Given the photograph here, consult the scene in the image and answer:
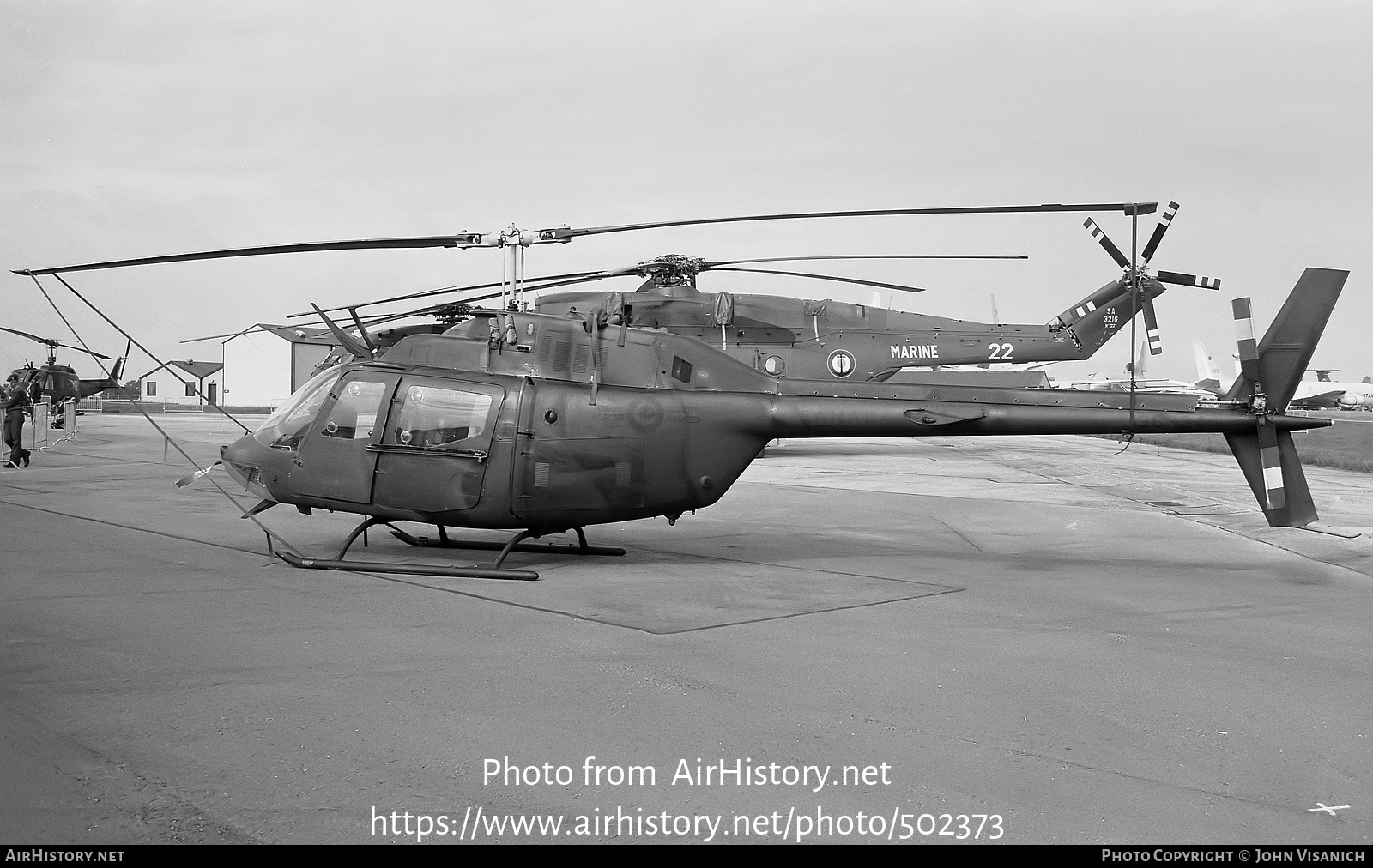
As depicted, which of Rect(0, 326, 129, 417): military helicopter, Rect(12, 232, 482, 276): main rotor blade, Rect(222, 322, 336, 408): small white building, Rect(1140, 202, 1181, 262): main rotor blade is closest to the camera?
Rect(12, 232, 482, 276): main rotor blade

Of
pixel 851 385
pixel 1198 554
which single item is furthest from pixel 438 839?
pixel 1198 554

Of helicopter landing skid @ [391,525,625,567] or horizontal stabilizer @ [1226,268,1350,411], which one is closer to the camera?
horizontal stabilizer @ [1226,268,1350,411]

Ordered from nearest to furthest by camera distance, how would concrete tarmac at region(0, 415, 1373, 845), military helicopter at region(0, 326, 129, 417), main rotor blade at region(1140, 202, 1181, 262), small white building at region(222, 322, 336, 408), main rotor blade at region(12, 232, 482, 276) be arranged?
concrete tarmac at region(0, 415, 1373, 845) → main rotor blade at region(12, 232, 482, 276) → main rotor blade at region(1140, 202, 1181, 262) → military helicopter at region(0, 326, 129, 417) → small white building at region(222, 322, 336, 408)

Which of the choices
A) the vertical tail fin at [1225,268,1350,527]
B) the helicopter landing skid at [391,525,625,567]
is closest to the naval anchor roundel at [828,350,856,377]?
the helicopter landing skid at [391,525,625,567]

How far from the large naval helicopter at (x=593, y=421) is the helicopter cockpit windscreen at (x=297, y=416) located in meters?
0.02

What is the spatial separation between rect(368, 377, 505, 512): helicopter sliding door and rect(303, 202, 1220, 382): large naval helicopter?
12159mm

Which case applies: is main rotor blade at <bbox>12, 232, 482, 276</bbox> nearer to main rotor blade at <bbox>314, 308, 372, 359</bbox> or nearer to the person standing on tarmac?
main rotor blade at <bbox>314, 308, 372, 359</bbox>

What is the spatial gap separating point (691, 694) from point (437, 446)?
4872mm

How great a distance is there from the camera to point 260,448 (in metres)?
10.4

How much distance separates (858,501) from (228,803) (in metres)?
13.4

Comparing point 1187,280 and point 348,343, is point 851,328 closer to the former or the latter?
point 1187,280

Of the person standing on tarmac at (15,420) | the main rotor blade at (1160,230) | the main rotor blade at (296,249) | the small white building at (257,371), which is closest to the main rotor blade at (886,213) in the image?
the main rotor blade at (296,249)

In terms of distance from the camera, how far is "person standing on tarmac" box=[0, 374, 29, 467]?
21.3 meters

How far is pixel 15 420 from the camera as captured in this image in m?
21.5
